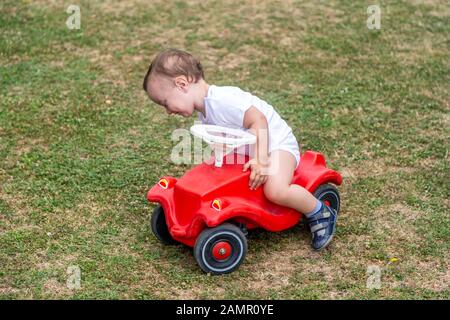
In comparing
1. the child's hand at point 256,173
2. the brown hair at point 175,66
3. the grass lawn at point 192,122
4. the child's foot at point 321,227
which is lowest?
the grass lawn at point 192,122

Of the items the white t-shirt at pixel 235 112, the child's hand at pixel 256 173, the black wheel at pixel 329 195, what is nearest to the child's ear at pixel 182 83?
the white t-shirt at pixel 235 112

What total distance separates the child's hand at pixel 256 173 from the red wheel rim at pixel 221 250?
Answer: 12.2 inches

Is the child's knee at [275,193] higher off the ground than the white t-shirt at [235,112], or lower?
lower

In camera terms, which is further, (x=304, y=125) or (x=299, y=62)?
(x=299, y=62)

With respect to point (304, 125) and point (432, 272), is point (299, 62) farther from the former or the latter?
point (432, 272)

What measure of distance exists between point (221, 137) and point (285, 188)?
421 mm

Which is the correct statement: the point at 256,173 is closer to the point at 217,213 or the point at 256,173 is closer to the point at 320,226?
the point at 217,213

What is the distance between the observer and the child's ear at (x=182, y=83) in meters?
3.91

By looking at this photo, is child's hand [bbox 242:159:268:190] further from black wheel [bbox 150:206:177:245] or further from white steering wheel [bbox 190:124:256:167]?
black wheel [bbox 150:206:177:245]

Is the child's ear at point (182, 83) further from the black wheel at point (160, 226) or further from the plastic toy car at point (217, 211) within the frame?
the black wheel at point (160, 226)

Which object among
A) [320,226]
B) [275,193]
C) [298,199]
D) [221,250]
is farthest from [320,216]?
[221,250]

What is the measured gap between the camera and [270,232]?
14.1 ft

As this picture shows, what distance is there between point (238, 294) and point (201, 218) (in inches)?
15.3
